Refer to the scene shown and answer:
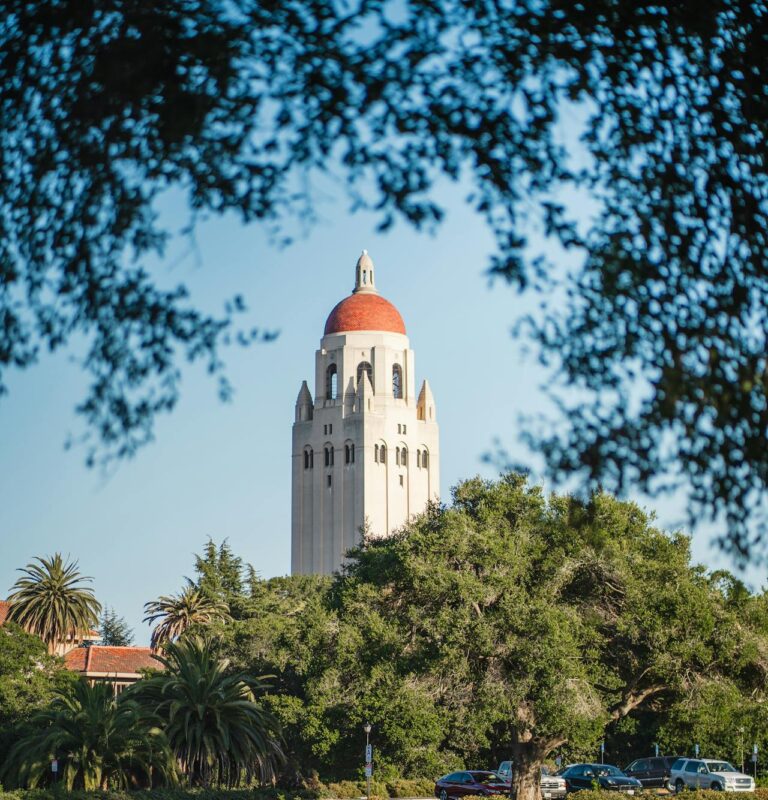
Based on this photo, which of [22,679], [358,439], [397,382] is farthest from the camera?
[397,382]

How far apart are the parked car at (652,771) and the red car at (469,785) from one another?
10161mm

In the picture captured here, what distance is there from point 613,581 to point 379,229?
1171 inches

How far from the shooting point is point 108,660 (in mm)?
77688

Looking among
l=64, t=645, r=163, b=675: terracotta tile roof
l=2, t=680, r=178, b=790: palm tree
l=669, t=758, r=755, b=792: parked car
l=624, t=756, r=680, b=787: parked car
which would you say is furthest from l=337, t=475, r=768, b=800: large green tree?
l=64, t=645, r=163, b=675: terracotta tile roof

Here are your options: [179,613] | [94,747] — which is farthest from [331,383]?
[94,747]

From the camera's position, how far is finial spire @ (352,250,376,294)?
11200 cm

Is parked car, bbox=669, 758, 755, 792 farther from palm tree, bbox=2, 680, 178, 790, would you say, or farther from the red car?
palm tree, bbox=2, 680, 178, 790

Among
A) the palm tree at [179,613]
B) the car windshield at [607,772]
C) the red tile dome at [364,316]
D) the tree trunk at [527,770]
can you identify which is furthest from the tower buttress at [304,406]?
the tree trunk at [527,770]

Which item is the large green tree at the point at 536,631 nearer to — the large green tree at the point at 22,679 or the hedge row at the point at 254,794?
the hedge row at the point at 254,794

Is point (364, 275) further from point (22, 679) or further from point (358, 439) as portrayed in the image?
point (22, 679)

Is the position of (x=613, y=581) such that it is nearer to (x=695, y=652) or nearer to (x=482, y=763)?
(x=695, y=652)

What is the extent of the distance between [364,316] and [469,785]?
67.1 m

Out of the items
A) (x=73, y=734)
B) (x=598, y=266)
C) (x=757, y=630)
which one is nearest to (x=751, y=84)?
(x=598, y=266)

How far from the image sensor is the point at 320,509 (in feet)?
356
